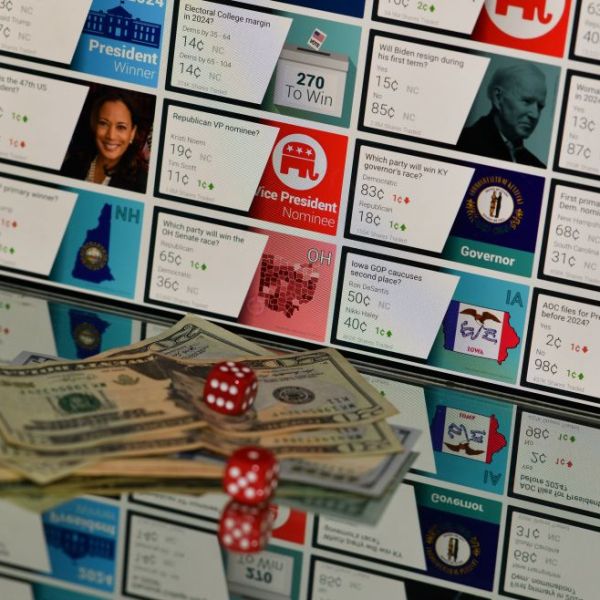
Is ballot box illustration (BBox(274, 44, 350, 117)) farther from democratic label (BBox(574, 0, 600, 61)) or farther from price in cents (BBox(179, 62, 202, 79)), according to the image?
democratic label (BBox(574, 0, 600, 61))

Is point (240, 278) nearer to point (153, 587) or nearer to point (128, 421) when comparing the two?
point (128, 421)

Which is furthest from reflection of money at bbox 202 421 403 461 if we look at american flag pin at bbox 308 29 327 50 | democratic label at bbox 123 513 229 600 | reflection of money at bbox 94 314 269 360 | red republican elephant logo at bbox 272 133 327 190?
american flag pin at bbox 308 29 327 50

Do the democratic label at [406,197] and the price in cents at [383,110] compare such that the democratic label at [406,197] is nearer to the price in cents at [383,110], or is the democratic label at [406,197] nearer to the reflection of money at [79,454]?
the price in cents at [383,110]

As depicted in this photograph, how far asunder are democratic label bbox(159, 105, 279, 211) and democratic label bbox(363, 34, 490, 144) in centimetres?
14

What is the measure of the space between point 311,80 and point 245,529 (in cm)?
61

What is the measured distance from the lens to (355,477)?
1.50 metres

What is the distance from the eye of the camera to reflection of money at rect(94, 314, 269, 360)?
1766mm

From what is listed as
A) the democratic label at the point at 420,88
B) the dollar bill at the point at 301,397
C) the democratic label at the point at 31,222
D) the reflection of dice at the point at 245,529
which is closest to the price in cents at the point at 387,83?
the democratic label at the point at 420,88

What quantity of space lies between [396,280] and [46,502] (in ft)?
1.84

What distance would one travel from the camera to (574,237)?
67.5 inches

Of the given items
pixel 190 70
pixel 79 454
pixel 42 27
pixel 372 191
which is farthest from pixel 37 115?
pixel 79 454

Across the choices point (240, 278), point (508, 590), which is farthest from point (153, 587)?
point (240, 278)

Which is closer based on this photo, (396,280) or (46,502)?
(46,502)

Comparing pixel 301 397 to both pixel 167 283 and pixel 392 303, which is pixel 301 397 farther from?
pixel 167 283
